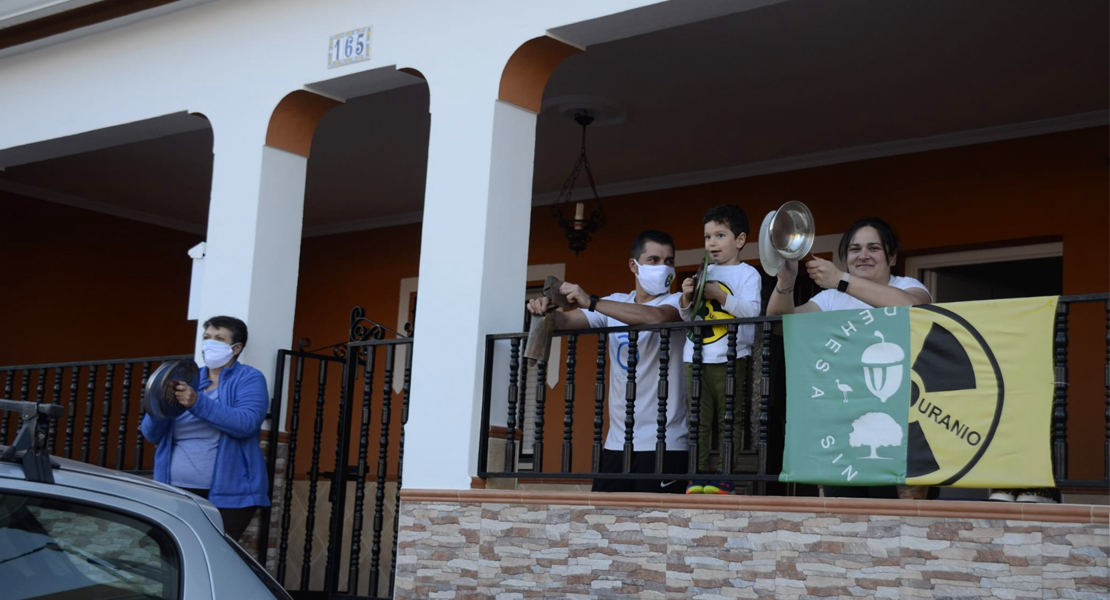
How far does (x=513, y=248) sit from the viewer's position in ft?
21.3

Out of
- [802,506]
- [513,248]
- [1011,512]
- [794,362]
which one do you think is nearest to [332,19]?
[513,248]

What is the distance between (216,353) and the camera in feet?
22.9

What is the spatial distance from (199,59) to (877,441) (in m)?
5.17

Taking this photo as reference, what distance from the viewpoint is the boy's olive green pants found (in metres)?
5.56

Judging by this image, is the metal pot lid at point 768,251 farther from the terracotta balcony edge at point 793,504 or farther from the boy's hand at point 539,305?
the boy's hand at point 539,305

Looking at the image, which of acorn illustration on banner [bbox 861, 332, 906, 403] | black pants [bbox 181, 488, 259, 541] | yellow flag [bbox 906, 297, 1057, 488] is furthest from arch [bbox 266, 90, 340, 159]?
yellow flag [bbox 906, 297, 1057, 488]

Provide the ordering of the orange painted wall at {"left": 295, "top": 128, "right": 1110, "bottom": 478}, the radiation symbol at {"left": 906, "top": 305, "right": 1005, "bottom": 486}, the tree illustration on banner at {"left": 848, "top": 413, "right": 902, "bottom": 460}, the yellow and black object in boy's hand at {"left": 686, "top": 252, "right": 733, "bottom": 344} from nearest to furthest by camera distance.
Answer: the radiation symbol at {"left": 906, "top": 305, "right": 1005, "bottom": 486}, the tree illustration on banner at {"left": 848, "top": 413, "right": 902, "bottom": 460}, the yellow and black object in boy's hand at {"left": 686, "top": 252, "right": 733, "bottom": 344}, the orange painted wall at {"left": 295, "top": 128, "right": 1110, "bottom": 478}

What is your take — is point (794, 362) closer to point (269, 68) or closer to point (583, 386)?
point (269, 68)

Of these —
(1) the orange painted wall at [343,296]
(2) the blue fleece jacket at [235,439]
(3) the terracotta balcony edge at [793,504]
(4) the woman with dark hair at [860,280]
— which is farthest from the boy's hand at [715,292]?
(1) the orange painted wall at [343,296]

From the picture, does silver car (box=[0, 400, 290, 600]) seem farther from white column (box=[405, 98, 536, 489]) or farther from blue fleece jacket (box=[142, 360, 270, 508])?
blue fleece jacket (box=[142, 360, 270, 508])

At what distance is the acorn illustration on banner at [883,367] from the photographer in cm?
499

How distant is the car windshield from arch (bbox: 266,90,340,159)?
4980 millimetres

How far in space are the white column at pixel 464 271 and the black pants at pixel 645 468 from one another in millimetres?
714

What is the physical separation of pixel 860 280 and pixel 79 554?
3.47 m
